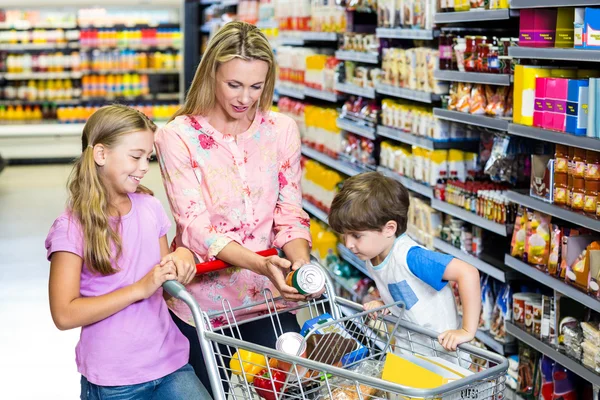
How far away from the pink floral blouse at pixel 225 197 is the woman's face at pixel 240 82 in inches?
5.6

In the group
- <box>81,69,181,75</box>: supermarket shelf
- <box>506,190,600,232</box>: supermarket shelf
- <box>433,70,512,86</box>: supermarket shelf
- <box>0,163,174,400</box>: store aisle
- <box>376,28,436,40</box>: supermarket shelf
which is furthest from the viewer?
<box>81,69,181,75</box>: supermarket shelf

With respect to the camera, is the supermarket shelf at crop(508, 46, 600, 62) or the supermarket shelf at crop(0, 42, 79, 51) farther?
the supermarket shelf at crop(0, 42, 79, 51)

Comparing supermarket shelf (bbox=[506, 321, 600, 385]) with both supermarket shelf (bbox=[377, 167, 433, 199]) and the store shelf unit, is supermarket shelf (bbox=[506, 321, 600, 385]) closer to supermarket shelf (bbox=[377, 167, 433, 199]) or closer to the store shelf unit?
supermarket shelf (bbox=[377, 167, 433, 199])

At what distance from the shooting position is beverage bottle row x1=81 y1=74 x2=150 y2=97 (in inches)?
508

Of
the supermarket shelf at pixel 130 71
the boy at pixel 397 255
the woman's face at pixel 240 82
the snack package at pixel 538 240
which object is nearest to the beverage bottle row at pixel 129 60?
the supermarket shelf at pixel 130 71

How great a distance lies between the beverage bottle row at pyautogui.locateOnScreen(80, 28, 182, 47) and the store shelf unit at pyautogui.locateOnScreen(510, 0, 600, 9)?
10089mm

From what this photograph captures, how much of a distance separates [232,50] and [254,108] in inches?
10.4

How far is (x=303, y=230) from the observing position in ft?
8.58

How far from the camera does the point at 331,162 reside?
624 cm

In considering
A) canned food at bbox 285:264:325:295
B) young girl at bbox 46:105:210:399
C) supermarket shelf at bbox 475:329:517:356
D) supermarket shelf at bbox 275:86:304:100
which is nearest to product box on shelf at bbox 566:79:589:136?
supermarket shelf at bbox 475:329:517:356

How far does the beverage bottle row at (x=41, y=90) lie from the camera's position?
12719 millimetres

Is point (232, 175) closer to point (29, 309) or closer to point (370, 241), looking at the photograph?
point (370, 241)

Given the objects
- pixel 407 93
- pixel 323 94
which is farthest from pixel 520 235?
pixel 323 94

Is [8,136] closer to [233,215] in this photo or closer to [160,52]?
[160,52]
